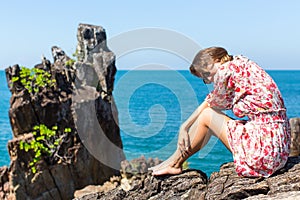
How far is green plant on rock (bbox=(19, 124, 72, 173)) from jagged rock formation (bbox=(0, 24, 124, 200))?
0.12 m

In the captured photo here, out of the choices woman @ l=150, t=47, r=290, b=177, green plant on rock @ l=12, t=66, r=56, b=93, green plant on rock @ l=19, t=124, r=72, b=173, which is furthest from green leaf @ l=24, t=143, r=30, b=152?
woman @ l=150, t=47, r=290, b=177

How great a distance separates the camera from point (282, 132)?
3.68m

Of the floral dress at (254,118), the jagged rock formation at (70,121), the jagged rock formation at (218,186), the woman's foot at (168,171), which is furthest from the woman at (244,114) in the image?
the jagged rock formation at (70,121)

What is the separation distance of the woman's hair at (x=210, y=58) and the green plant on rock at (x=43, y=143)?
8650 millimetres

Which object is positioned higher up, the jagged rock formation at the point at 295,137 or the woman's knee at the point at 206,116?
the woman's knee at the point at 206,116

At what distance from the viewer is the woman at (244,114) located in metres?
3.67

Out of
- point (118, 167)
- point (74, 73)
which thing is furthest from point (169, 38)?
point (118, 167)

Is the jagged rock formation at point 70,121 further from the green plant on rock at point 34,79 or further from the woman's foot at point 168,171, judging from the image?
the woman's foot at point 168,171

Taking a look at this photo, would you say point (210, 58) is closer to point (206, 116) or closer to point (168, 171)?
point (206, 116)

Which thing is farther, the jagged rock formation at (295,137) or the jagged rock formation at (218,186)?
the jagged rock formation at (295,137)

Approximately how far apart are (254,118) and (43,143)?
30.5 feet

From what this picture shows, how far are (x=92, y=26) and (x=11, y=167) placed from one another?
5.69 metres

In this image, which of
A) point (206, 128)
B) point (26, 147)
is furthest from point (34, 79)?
point (206, 128)

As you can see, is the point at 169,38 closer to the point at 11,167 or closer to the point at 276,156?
the point at 276,156
